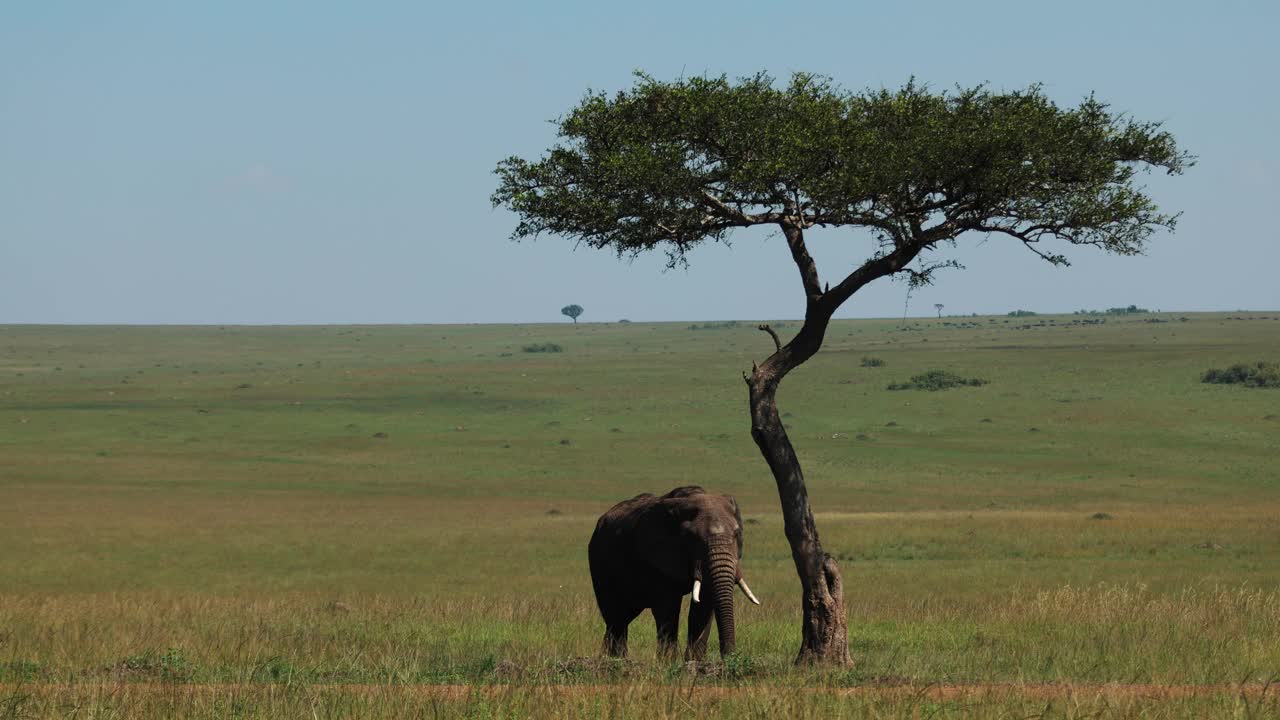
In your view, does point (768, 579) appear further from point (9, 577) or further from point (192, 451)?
point (192, 451)

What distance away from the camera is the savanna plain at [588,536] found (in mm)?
12828

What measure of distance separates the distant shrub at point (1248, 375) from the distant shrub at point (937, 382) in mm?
13468

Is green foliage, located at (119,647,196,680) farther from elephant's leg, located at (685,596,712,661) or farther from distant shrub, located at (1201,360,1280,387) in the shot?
distant shrub, located at (1201,360,1280,387)

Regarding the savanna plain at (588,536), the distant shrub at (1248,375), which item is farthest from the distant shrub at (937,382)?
the distant shrub at (1248,375)

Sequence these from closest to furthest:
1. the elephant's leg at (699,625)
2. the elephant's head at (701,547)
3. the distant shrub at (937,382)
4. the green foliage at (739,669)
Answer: the green foliage at (739,669) < the elephant's head at (701,547) < the elephant's leg at (699,625) < the distant shrub at (937,382)

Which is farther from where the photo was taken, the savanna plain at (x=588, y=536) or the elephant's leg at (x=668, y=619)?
the elephant's leg at (x=668, y=619)

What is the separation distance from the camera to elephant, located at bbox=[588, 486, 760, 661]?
16953mm

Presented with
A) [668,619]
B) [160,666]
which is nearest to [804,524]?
[668,619]

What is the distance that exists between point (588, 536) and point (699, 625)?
68.4ft

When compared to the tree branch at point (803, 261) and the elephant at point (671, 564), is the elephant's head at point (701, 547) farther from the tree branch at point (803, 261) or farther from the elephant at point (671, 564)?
the tree branch at point (803, 261)

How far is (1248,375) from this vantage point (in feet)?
281

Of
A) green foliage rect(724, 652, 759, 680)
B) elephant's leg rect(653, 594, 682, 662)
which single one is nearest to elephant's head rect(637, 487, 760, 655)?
elephant's leg rect(653, 594, 682, 662)

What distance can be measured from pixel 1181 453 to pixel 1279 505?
1774 centimetres

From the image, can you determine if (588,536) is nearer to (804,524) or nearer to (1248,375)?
(804,524)
